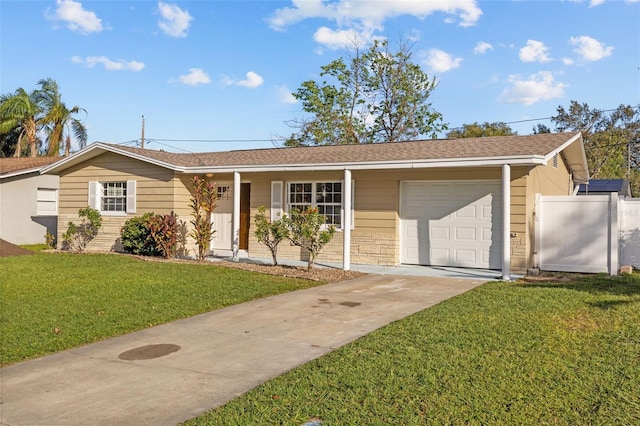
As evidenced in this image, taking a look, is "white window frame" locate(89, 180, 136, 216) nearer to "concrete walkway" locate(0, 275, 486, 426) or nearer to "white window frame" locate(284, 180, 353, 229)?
"white window frame" locate(284, 180, 353, 229)

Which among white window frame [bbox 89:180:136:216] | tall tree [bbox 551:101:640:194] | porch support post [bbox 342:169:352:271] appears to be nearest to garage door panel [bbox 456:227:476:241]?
porch support post [bbox 342:169:352:271]

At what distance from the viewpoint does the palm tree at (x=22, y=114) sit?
31469 mm

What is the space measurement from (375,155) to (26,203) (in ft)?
47.8

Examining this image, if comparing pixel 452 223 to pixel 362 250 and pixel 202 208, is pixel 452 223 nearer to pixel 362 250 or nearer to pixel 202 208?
pixel 362 250

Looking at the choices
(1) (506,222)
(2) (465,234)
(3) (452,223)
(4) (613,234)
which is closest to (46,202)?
(3) (452,223)

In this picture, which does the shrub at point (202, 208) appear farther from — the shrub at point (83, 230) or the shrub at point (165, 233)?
the shrub at point (83, 230)

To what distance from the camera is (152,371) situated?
493 cm

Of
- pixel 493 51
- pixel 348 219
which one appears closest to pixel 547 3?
pixel 493 51

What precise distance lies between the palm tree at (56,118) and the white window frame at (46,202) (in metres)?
12.6

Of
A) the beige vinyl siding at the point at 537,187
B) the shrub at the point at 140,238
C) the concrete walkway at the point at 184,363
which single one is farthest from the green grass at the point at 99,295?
the beige vinyl siding at the point at 537,187

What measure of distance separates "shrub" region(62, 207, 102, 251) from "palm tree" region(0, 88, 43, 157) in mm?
18196

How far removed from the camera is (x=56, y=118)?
31922 millimetres

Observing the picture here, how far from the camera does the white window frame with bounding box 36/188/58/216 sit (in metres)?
20.0

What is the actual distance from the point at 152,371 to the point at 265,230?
740cm
